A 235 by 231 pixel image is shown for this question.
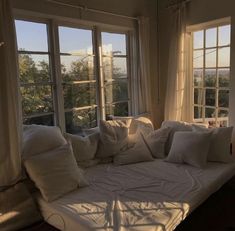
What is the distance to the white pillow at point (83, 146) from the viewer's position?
2691 millimetres

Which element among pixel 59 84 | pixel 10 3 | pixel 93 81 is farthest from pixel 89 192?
pixel 10 3

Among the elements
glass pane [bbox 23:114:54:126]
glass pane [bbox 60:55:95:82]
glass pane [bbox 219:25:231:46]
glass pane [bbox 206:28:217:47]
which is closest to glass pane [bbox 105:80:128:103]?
glass pane [bbox 60:55:95:82]

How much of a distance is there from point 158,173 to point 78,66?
156cm

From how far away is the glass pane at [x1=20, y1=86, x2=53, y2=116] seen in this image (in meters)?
2.62

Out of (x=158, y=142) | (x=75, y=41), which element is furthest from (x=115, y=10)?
(x=158, y=142)

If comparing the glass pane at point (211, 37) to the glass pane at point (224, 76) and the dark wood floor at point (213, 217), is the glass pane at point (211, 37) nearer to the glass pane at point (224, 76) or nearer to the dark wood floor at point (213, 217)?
the glass pane at point (224, 76)

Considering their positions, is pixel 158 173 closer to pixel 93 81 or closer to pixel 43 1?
pixel 93 81

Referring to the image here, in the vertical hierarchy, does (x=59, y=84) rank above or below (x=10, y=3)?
below

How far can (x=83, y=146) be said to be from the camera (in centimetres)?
272

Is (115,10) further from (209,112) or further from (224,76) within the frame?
(209,112)

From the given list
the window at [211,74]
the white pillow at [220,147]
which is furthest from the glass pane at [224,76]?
the white pillow at [220,147]

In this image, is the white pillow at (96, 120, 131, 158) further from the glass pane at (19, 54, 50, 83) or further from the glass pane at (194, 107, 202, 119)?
the glass pane at (194, 107, 202, 119)

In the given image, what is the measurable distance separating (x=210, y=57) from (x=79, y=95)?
1.79m

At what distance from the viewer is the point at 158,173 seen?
8.43 ft
